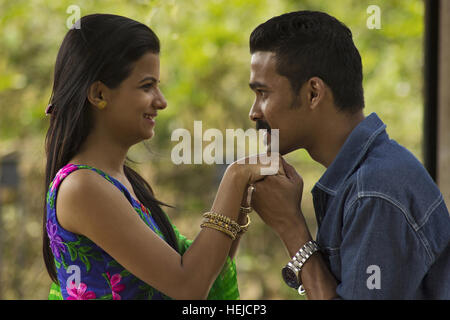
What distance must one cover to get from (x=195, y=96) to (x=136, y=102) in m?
3.15

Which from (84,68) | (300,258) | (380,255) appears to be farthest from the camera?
(84,68)

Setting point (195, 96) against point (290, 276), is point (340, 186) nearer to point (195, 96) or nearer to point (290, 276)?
point (290, 276)

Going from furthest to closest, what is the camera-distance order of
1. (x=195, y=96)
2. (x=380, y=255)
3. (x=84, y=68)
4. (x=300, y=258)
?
(x=195, y=96), (x=84, y=68), (x=300, y=258), (x=380, y=255)

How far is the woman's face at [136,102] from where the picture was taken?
1444 millimetres

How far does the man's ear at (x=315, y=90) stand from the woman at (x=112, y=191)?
0.69 ft

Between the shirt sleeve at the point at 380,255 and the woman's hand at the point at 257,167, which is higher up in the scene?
the woman's hand at the point at 257,167

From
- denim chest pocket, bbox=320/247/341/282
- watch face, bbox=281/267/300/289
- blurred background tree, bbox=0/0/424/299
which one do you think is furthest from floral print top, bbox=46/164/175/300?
blurred background tree, bbox=0/0/424/299

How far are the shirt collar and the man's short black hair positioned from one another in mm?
99

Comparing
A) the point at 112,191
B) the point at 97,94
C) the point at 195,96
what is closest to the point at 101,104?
the point at 97,94

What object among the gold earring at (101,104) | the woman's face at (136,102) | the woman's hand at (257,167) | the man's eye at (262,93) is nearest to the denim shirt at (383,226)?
the woman's hand at (257,167)

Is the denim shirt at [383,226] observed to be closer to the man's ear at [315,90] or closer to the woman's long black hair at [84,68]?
the man's ear at [315,90]

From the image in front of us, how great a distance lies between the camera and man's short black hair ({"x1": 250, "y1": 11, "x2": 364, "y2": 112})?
4.71ft

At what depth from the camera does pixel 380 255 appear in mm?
1190

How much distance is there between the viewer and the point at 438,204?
1.31m
